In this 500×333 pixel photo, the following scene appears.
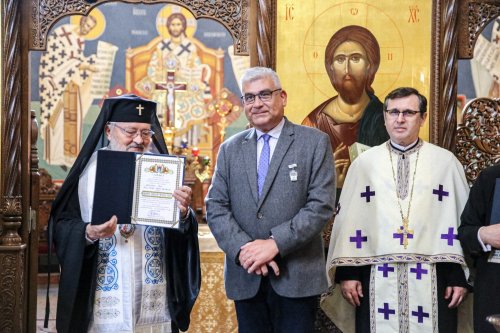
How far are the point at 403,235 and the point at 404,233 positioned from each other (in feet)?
0.04

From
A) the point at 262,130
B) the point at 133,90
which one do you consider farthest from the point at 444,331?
the point at 133,90

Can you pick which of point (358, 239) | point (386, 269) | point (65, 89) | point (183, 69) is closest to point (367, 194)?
point (358, 239)

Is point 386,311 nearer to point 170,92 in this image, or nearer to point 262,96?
point 262,96

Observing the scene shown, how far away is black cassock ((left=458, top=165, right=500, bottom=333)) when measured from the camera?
388 centimetres

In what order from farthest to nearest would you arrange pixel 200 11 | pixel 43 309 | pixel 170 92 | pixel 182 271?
1. pixel 170 92
2. pixel 43 309
3. pixel 200 11
4. pixel 182 271

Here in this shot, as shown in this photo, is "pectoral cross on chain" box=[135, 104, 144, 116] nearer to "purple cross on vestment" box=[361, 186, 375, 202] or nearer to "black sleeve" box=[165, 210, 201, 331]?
"black sleeve" box=[165, 210, 201, 331]

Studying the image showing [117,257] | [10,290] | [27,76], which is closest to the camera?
[117,257]

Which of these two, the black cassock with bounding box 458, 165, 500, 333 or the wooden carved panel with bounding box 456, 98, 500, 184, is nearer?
the black cassock with bounding box 458, 165, 500, 333

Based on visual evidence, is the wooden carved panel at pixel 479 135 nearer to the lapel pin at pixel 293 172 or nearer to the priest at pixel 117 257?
the lapel pin at pixel 293 172

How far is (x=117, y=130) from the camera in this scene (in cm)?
383

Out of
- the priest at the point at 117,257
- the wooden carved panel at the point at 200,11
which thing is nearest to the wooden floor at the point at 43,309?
the wooden carved panel at the point at 200,11

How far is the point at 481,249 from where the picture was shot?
3.90 m


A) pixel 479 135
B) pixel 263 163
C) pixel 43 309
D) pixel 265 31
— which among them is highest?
pixel 265 31

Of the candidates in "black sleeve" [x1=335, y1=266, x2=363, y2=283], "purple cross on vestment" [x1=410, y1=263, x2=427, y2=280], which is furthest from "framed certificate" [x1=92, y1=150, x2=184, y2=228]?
"purple cross on vestment" [x1=410, y1=263, x2=427, y2=280]
